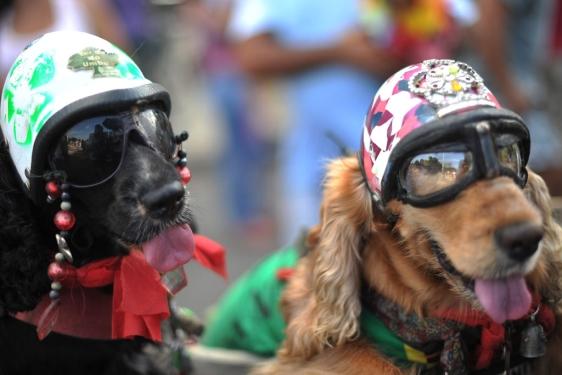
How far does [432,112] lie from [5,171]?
0.96m

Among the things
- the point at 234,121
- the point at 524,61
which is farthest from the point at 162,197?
the point at 234,121

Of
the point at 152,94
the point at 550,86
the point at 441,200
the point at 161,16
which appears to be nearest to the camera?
the point at 441,200

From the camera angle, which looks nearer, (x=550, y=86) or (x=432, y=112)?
(x=432, y=112)

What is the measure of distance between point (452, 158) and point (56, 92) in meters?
0.85

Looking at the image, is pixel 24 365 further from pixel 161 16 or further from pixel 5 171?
pixel 161 16

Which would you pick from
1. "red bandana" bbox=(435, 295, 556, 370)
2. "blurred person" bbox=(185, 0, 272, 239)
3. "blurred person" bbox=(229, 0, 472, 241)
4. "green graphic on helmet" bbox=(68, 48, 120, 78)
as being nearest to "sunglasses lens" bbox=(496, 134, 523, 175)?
"red bandana" bbox=(435, 295, 556, 370)

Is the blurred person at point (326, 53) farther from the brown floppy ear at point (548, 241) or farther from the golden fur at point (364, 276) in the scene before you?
the brown floppy ear at point (548, 241)

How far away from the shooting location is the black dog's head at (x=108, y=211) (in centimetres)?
195

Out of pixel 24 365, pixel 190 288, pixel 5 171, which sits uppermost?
pixel 5 171

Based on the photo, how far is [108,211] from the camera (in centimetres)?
199

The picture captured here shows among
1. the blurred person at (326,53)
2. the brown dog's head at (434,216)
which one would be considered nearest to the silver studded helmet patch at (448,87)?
the brown dog's head at (434,216)

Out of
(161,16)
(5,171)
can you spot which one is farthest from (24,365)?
(161,16)

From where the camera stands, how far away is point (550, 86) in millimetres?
5391

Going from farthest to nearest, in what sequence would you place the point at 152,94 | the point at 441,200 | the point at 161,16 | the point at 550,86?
1. the point at 161,16
2. the point at 550,86
3. the point at 152,94
4. the point at 441,200
